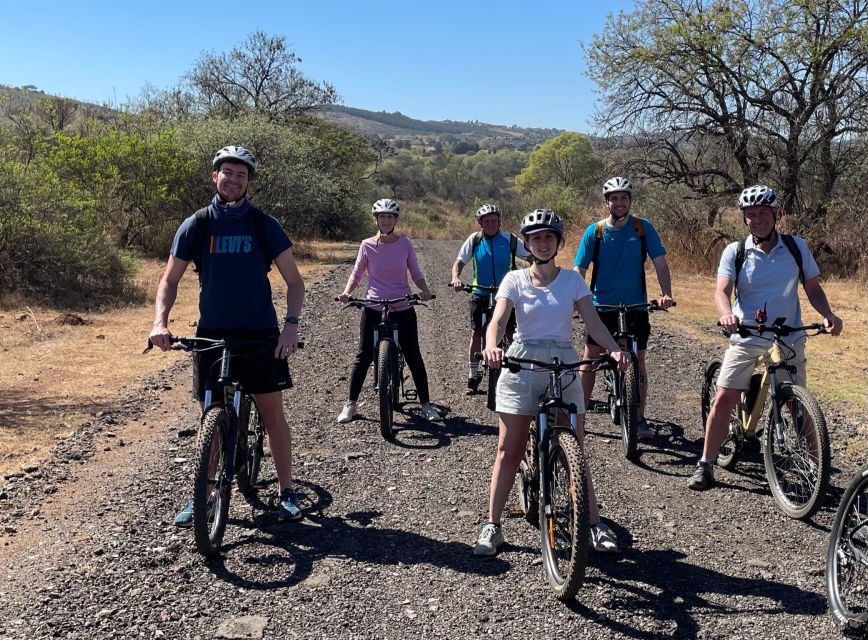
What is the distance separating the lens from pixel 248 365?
4.63 metres

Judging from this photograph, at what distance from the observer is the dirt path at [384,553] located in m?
3.72

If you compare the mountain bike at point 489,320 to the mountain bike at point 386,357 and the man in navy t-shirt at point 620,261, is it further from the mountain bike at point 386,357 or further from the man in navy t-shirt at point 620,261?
the man in navy t-shirt at point 620,261

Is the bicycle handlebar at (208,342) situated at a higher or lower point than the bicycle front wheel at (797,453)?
higher

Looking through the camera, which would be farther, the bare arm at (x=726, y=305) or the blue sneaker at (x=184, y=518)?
the bare arm at (x=726, y=305)

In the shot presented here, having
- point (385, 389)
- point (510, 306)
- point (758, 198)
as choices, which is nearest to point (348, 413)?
point (385, 389)

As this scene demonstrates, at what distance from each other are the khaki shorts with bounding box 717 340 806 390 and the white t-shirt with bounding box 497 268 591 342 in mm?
1768

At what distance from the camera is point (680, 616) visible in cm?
374

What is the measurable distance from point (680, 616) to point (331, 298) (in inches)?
525

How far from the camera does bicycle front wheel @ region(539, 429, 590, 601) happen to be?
3.67 meters

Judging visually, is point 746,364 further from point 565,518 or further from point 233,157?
point 233,157

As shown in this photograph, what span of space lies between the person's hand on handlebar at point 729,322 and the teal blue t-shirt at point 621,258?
1.28 metres

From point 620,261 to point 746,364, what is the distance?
147 centimetres

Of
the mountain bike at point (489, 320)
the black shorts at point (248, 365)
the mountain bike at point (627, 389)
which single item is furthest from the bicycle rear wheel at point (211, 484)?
the mountain bike at point (489, 320)

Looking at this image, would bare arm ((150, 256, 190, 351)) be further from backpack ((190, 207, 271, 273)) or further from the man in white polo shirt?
the man in white polo shirt
